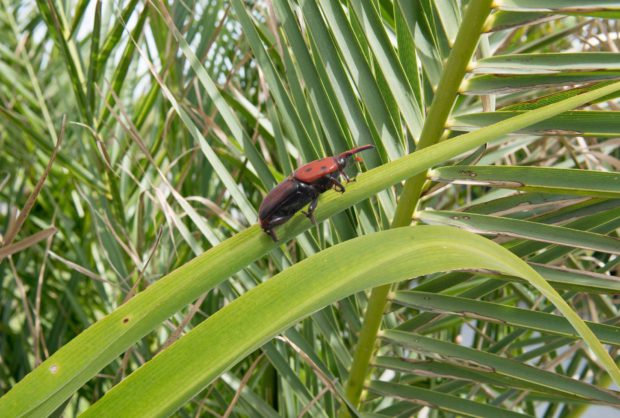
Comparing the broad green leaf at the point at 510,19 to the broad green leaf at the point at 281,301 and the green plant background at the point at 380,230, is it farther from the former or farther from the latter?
the broad green leaf at the point at 281,301

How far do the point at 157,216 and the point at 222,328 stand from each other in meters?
0.93

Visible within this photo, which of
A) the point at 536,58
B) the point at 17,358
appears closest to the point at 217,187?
the point at 17,358

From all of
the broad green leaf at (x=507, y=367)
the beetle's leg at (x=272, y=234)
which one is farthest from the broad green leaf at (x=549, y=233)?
the beetle's leg at (x=272, y=234)

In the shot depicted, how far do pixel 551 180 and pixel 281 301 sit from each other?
310mm

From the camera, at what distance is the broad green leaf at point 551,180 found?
516mm

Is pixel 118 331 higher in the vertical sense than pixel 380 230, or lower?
lower

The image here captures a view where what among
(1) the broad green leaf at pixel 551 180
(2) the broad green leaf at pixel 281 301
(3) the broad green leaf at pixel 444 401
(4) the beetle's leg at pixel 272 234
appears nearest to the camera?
(2) the broad green leaf at pixel 281 301

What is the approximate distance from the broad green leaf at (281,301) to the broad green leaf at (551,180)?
0.80 ft

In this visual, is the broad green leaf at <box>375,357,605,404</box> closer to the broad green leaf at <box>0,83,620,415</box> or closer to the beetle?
the beetle

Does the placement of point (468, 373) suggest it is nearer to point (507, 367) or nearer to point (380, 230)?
point (507, 367)

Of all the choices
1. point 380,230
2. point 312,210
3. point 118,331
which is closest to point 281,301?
point 118,331

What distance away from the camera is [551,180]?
0.53 metres

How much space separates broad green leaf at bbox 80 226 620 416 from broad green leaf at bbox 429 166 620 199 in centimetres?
25

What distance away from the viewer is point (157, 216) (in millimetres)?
1182
